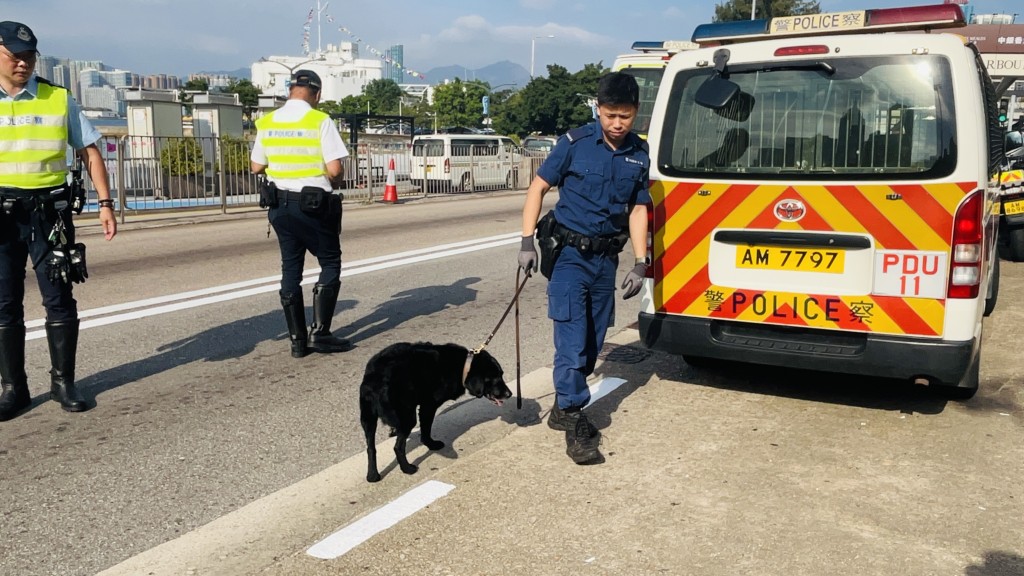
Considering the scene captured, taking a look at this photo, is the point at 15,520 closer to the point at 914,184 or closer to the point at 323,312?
the point at 323,312

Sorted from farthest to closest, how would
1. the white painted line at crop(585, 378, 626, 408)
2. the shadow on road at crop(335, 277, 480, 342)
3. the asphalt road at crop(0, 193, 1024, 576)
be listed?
the shadow on road at crop(335, 277, 480, 342)
the white painted line at crop(585, 378, 626, 408)
the asphalt road at crop(0, 193, 1024, 576)

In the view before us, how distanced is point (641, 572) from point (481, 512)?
730mm

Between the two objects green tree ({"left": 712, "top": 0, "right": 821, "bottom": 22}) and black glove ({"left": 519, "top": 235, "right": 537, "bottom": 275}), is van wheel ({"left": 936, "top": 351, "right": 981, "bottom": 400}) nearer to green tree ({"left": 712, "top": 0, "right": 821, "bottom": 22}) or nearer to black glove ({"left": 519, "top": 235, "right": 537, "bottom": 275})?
black glove ({"left": 519, "top": 235, "right": 537, "bottom": 275})

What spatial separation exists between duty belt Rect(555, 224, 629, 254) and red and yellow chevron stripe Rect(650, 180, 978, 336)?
28.5 inches

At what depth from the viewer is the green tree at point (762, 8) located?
48125mm

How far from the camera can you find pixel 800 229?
4578 millimetres

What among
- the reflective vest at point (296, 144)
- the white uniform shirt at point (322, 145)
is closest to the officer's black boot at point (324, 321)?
the white uniform shirt at point (322, 145)

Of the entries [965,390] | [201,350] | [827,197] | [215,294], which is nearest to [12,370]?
[201,350]

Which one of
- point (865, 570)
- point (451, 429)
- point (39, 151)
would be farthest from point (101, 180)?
point (865, 570)

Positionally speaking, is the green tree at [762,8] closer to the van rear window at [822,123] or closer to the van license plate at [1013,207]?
the van license plate at [1013,207]

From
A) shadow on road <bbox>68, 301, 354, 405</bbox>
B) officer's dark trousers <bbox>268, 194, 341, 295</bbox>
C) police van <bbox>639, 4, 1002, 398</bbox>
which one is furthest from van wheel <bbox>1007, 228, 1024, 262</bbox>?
officer's dark trousers <bbox>268, 194, 341, 295</bbox>

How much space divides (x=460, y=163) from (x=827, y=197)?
1990 centimetres

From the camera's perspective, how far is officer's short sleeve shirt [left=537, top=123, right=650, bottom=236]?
420 centimetres

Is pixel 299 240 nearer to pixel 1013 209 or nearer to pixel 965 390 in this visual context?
pixel 965 390
